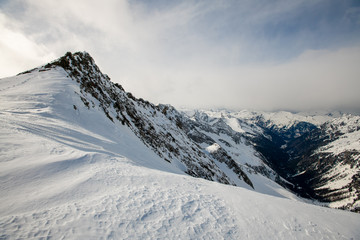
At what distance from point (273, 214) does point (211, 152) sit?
8959 centimetres

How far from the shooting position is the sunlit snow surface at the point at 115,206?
6.24m

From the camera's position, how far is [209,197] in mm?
10117

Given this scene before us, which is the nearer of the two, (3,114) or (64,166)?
(64,166)

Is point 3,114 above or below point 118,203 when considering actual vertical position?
above

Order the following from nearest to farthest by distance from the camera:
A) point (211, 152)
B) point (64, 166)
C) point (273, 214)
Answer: point (273, 214) → point (64, 166) → point (211, 152)

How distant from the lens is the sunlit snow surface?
6.24 m

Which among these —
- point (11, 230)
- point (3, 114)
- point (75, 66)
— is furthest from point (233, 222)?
point (75, 66)

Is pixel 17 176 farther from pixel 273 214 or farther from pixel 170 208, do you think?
pixel 273 214

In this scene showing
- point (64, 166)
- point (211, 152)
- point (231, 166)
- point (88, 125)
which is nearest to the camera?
point (64, 166)

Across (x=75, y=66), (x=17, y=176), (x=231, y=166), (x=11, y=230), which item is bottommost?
(x=231, y=166)

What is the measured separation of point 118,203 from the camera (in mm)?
7836

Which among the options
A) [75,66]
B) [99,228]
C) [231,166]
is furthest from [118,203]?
[231,166]

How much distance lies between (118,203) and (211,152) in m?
93.0

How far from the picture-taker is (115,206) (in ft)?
24.8
